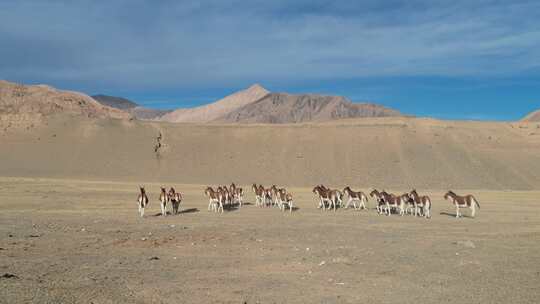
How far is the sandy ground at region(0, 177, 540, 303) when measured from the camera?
10375mm

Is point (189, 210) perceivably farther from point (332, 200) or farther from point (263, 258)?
point (263, 258)

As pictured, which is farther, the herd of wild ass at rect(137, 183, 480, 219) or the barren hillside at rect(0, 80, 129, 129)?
the barren hillside at rect(0, 80, 129, 129)

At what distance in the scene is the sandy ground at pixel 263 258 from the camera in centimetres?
1038

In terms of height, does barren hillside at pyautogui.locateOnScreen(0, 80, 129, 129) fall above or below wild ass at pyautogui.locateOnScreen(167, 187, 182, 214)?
above

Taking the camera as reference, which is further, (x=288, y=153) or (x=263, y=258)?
(x=288, y=153)

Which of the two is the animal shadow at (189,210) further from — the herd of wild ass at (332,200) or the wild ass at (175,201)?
the wild ass at (175,201)

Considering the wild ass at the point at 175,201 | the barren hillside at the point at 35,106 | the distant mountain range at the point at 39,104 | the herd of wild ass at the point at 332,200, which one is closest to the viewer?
the herd of wild ass at the point at 332,200

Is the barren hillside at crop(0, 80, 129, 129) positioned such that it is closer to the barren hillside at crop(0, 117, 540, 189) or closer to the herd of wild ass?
the barren hillside at crop(0, 117, 540, 189)

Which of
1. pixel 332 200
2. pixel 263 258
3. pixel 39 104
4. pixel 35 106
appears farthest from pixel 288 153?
pixel 263 258

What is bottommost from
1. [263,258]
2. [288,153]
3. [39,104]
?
[263,258]

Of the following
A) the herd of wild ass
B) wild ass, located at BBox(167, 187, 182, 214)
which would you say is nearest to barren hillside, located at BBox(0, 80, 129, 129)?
the herd of wild ass

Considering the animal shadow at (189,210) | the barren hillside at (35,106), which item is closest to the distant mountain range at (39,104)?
the barren hillside at (35,106)

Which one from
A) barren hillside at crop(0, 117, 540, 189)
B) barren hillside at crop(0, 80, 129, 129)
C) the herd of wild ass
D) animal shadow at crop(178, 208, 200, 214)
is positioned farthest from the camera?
barren hillside at crop(0, 80, 129, 129)

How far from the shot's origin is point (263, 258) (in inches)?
571
